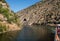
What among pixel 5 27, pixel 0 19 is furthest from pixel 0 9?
pixel 5 27

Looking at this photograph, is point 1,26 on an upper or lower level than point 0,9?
lower

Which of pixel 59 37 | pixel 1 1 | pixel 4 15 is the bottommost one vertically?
pixel 59 37

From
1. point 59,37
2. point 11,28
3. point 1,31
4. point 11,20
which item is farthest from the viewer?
point 11,20

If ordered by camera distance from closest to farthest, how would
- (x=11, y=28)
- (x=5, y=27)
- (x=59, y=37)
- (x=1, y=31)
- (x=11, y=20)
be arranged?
1. (x=59, y=37)
2. (x=1, y=31)
3. (x=5, y=27)
4. (x=11, y=28)
5. (x=11, y=20)

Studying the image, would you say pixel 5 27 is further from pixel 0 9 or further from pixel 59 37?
pixel 59 37

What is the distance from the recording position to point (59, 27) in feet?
197

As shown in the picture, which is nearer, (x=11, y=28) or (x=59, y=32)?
(x=59, y=32)

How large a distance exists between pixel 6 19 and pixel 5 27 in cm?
1425

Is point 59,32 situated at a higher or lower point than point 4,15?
lower

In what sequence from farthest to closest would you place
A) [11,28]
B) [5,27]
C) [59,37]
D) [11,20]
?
[11,20], [11,28], [5,27], [59,37]

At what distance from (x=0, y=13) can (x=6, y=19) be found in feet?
15.0

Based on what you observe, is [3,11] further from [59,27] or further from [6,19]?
[59,27]

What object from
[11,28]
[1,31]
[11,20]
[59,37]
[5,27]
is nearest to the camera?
[59,37]

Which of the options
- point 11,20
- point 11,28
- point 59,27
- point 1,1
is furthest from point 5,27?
point 59,27
